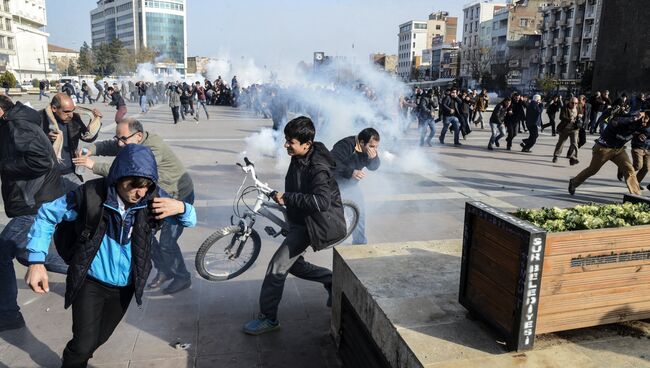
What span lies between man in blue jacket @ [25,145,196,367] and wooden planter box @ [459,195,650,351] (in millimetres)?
1642

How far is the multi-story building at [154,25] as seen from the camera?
127 metres

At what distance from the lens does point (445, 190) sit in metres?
8.87

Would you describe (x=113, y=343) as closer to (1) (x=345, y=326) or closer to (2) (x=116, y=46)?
(1) (x=345, y=326)

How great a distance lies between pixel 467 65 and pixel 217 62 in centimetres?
6370

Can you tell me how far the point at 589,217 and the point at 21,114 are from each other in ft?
13.1

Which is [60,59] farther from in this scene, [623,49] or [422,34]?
[623,49]

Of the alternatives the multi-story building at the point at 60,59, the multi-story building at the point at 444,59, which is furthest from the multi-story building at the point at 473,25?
the multi-story building at the point at 60,59

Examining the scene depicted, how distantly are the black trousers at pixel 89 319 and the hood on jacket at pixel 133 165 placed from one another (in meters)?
0.63

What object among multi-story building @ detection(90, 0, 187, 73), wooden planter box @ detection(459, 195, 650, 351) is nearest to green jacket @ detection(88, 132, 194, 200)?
wooden planter box @ detection(459, 195, 650, 351)

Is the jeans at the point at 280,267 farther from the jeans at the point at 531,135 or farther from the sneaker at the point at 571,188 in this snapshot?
the jeans at the point at 531,135

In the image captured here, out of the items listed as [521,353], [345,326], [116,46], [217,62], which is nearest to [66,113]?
[345,326]

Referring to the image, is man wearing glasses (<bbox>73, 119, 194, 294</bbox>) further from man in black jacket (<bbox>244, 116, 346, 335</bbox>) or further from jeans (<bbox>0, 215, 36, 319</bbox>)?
man in black jacket (<bbox>244, 116, 346, 335</bbox>)

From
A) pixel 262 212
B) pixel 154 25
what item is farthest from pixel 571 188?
pixel 154 25

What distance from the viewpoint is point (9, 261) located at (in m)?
3.78
